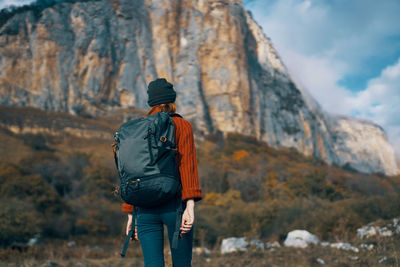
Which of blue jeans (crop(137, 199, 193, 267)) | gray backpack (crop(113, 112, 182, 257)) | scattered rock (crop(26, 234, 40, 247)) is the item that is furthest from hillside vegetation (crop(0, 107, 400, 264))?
gray backpack (crop(113, 112, 182, 257))

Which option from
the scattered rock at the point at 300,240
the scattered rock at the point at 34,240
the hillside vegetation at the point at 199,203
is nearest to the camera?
the scattered rock at the point at 300,240

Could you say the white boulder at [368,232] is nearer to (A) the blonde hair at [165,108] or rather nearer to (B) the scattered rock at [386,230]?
(B) the scattered rock at [386,230]

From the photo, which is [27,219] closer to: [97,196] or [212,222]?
[212,222]

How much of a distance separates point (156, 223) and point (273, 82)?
6503 cm

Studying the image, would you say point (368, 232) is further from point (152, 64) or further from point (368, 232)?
point (152, 64)

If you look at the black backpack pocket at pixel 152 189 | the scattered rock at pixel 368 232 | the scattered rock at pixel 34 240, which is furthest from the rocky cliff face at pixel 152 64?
the black backpack pocket at pixel 152 189

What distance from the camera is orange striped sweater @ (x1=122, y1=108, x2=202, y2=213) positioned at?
211 cm

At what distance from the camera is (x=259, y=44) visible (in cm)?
6762

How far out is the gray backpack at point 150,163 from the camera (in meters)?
2.05

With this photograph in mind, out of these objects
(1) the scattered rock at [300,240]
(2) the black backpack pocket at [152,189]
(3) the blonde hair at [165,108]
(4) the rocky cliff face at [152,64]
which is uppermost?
(4) the rocky cliff face at [152,64]

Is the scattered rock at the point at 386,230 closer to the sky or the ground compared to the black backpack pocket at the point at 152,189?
closer to the ground

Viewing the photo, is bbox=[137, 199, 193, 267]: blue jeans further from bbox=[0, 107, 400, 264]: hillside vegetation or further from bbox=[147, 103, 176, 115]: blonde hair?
bbox=[0, 107, 400, 264]: hillside vegetation

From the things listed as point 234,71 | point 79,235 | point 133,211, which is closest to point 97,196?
point 79,235

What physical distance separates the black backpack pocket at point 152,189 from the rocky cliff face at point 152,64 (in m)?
49.4
